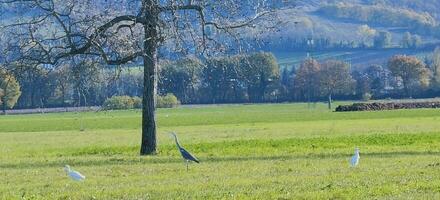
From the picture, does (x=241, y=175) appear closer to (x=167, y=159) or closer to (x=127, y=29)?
(x=167, y=159)

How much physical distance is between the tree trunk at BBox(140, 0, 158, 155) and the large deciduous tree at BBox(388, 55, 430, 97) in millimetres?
152714

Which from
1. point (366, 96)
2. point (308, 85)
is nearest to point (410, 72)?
point (308, 85)

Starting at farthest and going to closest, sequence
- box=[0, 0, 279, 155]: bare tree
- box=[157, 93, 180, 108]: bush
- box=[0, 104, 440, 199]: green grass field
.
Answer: box=[157, 93, 180, 108]: bush < box=[0, 0, 279, 155]: bare tree < box=[0, 104, 440, 199]: green grass field

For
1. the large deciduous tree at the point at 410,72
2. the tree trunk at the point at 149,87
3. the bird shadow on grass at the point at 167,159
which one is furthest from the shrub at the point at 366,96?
the bird shadow on grass at the point at 167,159

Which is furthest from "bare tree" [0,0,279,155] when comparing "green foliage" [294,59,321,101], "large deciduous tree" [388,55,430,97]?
"large deciduous tree" [388,55,430,97]

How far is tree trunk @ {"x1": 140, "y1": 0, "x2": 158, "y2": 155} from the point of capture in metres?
33.0

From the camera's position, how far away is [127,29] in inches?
1335

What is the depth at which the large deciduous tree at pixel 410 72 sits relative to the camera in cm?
18588

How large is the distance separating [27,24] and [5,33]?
106cm

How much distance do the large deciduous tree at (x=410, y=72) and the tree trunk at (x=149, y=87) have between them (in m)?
153

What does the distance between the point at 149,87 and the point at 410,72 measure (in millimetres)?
162149

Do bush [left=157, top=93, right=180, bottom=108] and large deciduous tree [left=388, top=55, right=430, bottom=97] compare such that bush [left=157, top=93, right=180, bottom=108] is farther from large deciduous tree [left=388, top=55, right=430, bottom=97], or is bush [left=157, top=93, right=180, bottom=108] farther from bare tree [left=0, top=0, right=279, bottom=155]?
bare tree [left=0, top=0, right=279, bottom=155]

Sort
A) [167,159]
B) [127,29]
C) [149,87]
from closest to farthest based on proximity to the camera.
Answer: [167,159]
[127,29]
[149,87]

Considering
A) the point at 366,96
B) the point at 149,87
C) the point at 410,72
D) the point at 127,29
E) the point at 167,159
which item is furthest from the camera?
the point at 410,72
